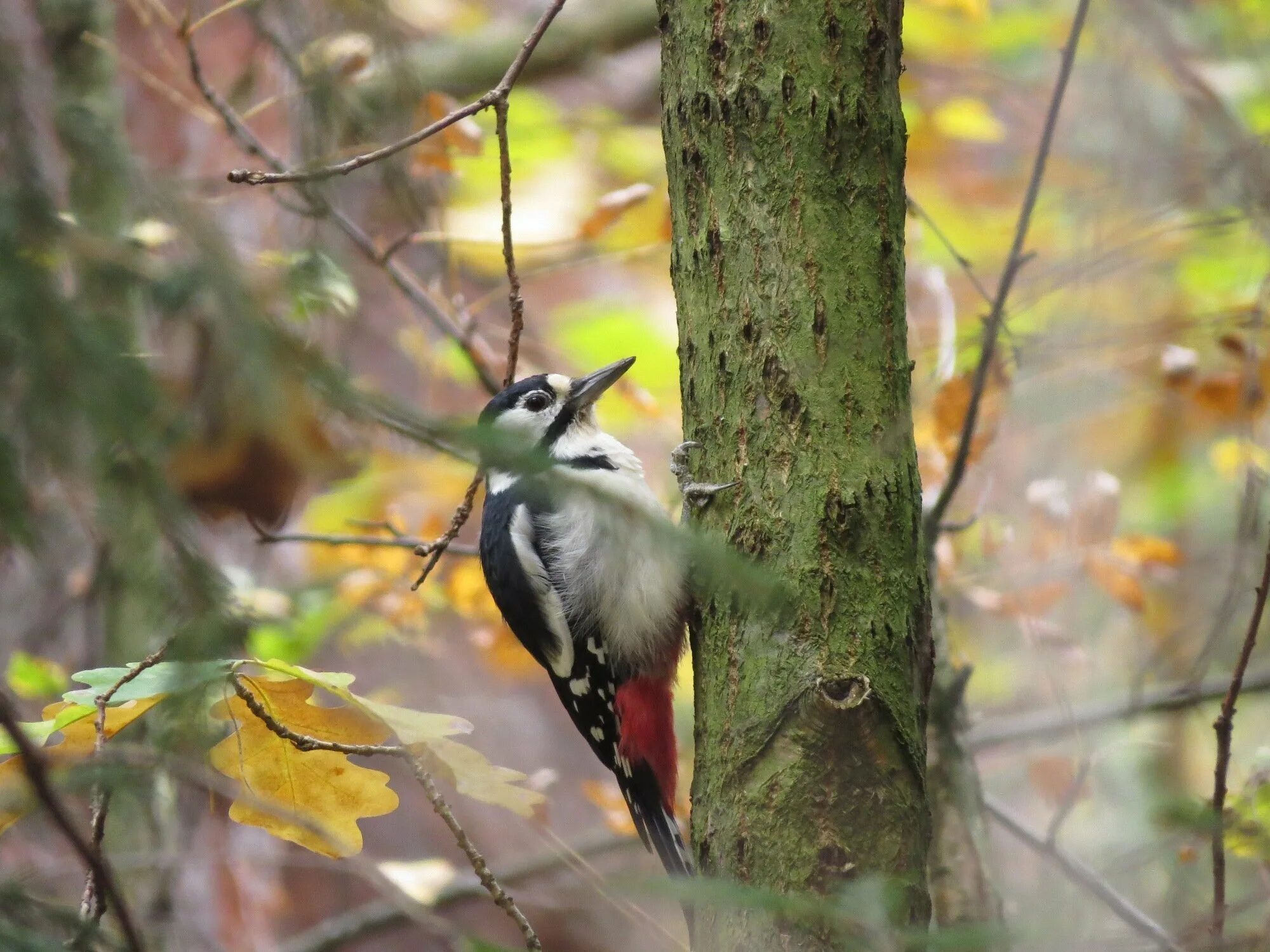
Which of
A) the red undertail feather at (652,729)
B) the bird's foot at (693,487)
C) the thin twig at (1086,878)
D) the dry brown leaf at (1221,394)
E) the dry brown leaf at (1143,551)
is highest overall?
the dry brown leaf at (1221,394)

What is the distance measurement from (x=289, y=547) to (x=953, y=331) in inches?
163

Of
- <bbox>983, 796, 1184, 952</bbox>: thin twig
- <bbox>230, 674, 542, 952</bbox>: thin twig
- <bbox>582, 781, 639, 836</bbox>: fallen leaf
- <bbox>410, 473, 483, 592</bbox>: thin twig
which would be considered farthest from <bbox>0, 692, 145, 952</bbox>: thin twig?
<bbox>582, 781, 639, 836</bbox>: fallen leaf

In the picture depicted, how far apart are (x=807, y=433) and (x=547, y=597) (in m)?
1.30

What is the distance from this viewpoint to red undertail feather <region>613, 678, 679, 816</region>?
2.86 m

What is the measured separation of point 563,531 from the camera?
305cm

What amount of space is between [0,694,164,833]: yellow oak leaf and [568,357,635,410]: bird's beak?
1637mm

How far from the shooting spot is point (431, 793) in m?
1.66

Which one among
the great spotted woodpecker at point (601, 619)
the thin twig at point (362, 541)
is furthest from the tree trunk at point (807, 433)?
the great spotted woodpecker at point (601, 619)

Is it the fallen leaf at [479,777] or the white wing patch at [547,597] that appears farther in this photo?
the white wing patch at [547,597]

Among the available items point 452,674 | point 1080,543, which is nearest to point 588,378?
point 1080,543

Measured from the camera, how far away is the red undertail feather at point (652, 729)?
2.86 meters

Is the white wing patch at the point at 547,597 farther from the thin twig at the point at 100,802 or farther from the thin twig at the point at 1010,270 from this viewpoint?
the thin twig at the point at 100,802

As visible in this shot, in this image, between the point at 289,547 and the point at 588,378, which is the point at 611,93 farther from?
the point at 588,378

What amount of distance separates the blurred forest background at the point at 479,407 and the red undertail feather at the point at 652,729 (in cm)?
35
